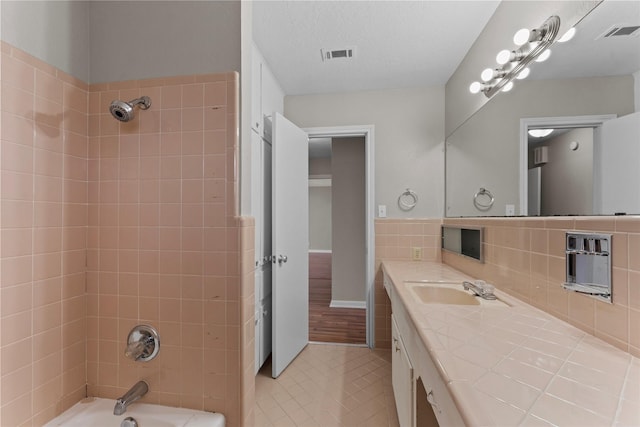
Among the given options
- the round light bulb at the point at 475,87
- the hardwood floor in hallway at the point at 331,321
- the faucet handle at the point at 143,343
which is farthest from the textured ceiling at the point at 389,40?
the hardwood floor in hallway at the point at 331,321

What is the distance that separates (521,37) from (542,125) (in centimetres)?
55

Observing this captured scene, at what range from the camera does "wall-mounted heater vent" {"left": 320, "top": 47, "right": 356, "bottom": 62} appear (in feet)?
6.28

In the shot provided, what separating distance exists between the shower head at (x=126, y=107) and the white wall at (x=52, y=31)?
0.27 m

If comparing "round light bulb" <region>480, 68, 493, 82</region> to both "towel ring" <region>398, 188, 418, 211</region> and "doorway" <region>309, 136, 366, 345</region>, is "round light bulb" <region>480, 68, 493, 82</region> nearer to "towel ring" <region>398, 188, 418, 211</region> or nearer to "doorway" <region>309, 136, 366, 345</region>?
"towel ring" <region>398, 188, 418, 211</region>

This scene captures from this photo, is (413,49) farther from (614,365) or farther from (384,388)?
(384,388)

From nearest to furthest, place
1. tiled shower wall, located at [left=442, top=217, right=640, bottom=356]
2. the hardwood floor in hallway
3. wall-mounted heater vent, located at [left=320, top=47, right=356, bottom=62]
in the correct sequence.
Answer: tiled shower wall, located at [left=442, top=217, right=640, bottom=356]
wall-mounted heater vent, located at [left=320, top=47, right=356, bottom=62]
the hardwood floor in hallway

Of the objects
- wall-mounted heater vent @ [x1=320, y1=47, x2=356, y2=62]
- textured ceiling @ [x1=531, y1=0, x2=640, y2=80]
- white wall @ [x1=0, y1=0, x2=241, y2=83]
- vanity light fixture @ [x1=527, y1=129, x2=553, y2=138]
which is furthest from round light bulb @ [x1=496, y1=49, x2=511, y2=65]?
white wall @ [x1=0, y1=0, x2=241, y2=83]

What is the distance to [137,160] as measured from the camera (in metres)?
1.07

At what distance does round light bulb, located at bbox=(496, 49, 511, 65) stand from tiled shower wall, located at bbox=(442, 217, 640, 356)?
0.87 meters

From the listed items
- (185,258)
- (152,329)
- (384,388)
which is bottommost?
(384,388)

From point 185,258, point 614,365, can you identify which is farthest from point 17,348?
point 614,365

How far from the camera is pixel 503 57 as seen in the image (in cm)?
143

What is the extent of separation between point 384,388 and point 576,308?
4.63ft

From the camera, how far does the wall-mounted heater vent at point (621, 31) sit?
75cm
